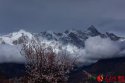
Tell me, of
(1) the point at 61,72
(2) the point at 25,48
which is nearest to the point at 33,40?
(2) the point at 25,48

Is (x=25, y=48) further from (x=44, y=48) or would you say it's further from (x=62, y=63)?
(x=62, y=63)

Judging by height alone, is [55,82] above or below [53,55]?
below

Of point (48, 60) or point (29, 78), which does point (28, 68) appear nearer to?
point (29, 78)

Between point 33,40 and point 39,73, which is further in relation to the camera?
point 33,40

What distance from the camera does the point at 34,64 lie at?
52.1 metres

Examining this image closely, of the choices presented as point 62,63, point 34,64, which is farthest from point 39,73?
point 62,63

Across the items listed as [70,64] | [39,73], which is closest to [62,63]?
[70,64]

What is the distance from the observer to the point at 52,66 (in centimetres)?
5241

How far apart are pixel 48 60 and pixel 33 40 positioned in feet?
18.6

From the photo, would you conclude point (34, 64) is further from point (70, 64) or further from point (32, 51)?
point (70, 64)

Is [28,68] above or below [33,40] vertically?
below

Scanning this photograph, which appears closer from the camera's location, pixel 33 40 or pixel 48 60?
pixel 48 60

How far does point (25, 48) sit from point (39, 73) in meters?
4.36

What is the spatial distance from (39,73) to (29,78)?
4.22 meters
